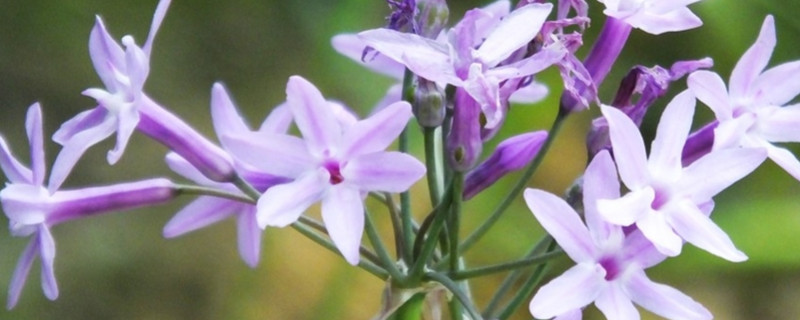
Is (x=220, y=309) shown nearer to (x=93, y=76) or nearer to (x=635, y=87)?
(x=93, y=76)

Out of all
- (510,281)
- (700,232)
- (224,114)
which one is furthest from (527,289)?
(224,114)

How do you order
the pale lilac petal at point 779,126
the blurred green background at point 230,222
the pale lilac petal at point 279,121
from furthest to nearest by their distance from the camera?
the blurred green background at point 230,222 < the pale lilac petal at point 279,121 < the pale lilac petal at point 779,126

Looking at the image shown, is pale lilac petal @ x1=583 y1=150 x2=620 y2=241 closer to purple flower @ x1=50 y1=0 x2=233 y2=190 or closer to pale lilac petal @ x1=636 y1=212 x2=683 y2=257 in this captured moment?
pale lilac petal @ x1=636 y1=212 x2=683 y2=257

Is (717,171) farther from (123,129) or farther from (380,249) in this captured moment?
(123,129)

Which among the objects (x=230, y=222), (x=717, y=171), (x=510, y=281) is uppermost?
(x=717, y=171)

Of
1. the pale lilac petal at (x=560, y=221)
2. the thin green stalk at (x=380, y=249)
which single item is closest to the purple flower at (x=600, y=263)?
the pale lilac petal at (x=560, y=221)

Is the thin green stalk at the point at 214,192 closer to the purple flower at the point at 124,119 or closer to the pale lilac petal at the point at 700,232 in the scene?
the purple flower at the point at 124,119
